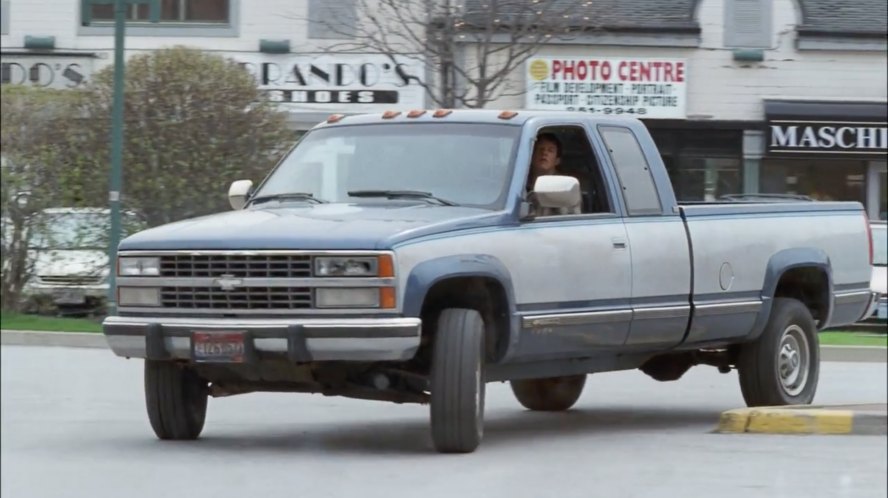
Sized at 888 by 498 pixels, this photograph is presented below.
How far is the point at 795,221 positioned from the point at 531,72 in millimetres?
2212

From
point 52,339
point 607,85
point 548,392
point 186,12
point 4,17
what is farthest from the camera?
point 52,339

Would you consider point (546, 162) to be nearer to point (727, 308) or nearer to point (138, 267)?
point (727, 308)

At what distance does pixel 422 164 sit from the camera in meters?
7.16

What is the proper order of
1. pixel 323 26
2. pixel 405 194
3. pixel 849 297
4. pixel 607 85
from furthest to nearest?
pixel 849 297 < pixel 607 85 < pixel 405 194 < pixel 323 26

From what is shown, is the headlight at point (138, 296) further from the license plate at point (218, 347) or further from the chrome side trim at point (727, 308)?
the chrome side trim at point (727, 308)

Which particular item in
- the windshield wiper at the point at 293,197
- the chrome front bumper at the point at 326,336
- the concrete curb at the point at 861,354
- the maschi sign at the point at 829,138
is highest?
the maschi sign at the point at 829,138

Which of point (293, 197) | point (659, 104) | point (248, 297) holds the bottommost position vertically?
point (248, 297)

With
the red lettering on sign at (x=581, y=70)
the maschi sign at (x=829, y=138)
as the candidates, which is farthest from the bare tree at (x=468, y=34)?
the maschi sign at (x=829, y=138)

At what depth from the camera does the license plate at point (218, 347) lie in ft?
20.9

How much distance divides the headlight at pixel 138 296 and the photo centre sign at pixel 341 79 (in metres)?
1.07

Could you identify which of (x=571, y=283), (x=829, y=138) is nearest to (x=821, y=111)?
(x=829, y=138)

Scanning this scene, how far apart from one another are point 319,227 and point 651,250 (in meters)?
1.72

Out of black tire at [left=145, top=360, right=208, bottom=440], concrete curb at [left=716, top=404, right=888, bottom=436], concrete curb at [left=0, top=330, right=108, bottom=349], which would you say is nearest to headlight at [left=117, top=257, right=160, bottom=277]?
black tire at [left=145, top=360, right=208, bottom=440]

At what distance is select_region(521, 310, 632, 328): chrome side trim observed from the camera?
23.0 ft
